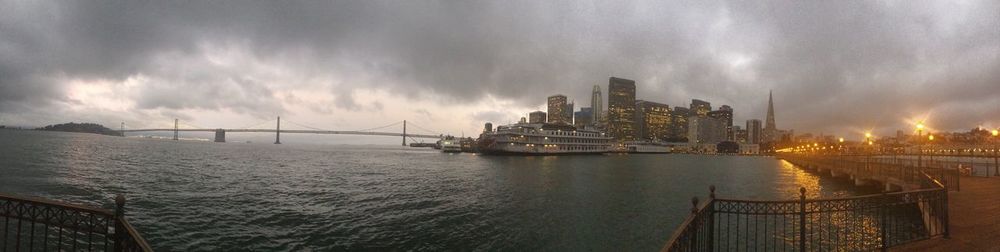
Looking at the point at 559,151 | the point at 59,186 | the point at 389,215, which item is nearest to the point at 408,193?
the point at 389,215

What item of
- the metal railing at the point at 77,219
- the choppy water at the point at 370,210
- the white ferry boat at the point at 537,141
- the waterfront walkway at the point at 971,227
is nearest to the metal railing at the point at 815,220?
the waterfront walkway at the point at 971,227

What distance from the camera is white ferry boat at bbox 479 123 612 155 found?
352 ft

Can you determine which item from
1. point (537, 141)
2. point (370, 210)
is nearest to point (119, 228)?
point (370, 210)

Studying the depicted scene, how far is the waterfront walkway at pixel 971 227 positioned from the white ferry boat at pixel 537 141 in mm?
91485

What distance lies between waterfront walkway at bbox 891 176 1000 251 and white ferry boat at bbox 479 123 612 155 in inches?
3602

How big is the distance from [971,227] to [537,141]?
101087 mm

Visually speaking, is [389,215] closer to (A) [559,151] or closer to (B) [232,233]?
(B) [232,233]

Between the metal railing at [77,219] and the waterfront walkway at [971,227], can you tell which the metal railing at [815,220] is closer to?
the waterfront walkway at [971,227]

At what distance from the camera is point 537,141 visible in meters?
112

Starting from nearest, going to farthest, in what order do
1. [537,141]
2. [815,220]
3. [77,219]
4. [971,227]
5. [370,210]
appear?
1. [77,219]
2. [971,227]
3. [815,220]
4. [370,210]
5. [537,141]

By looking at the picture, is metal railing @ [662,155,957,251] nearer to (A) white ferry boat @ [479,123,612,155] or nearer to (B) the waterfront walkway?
(B) the waterfront walkway

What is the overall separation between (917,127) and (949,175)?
4.06 metres

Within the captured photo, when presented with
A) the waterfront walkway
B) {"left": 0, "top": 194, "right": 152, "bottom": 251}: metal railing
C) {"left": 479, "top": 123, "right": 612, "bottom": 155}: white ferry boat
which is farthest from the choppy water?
{"left": 479, "top": 123, "right": 612, "bottom": 155}: white ferry boat

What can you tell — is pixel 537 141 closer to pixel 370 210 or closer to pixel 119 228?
pixel 370 210
